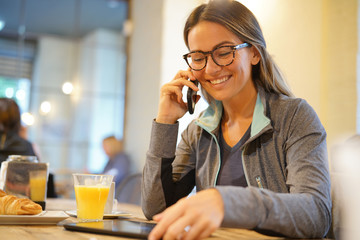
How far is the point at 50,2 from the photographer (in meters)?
6.00

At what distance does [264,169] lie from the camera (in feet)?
4.10

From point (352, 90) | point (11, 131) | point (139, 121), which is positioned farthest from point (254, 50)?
point (139, 121)

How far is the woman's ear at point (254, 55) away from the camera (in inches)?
55.6

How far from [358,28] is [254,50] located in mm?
1433

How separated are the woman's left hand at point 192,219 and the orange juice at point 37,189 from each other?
879 millimetres

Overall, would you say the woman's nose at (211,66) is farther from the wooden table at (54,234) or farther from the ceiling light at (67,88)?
the ceiling light at (67,88)

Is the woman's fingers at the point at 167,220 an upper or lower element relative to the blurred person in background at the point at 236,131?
lower

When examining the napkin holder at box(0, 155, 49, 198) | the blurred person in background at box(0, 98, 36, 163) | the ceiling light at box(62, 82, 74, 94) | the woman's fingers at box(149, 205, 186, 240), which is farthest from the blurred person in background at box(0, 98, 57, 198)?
the ceiling light at box(62, 82, 74, 94)

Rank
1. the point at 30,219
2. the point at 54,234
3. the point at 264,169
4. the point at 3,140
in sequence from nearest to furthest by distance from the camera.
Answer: the point at 54,234, the point at 30,219, the point at 264,169, the point at 3,140

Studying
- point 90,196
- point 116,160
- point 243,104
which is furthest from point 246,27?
point 116,160

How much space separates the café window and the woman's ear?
14.7 ft

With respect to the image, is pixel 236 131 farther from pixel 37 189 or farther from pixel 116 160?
pixel 116 160

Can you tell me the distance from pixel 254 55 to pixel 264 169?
0.40 m

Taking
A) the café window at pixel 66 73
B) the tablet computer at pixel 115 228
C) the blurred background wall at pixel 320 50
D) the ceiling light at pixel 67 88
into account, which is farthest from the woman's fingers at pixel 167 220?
the ceiling light at pixel 67 88
